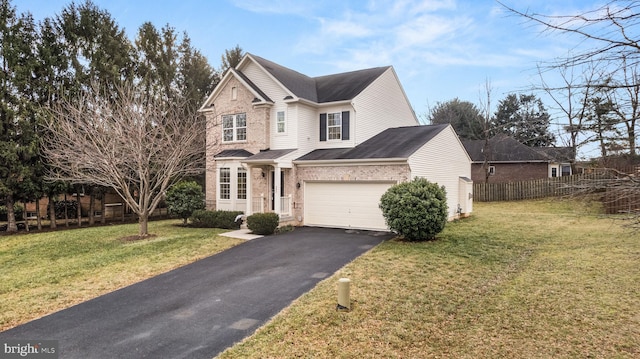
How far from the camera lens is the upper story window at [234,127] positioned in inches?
781

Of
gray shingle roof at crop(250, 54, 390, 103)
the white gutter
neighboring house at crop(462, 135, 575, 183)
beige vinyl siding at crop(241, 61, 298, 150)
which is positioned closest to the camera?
the white gutter

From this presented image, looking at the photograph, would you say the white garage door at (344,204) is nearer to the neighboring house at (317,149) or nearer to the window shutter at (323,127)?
the neighboring house at (317,149)

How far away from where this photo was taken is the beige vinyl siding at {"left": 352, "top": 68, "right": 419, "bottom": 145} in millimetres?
18984

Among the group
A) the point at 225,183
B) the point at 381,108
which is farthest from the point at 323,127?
the point at 225,183

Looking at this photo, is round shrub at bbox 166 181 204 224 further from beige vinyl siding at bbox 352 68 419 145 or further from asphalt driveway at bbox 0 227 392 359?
beige vinyl siding at bbox 352 68 419 145

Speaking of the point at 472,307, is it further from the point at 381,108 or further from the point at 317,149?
the point at 381,108

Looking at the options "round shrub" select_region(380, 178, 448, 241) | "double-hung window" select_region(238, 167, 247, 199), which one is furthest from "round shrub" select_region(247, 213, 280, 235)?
"round shrub" select_region(380, 178, 448, 241)

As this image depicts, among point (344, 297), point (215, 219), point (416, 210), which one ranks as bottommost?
point (344, 297)

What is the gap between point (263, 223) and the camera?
15109mm

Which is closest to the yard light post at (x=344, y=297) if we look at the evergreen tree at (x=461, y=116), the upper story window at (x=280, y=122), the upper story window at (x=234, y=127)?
the upper story window at (x=280, y=122)

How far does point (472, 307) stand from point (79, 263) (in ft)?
37.0

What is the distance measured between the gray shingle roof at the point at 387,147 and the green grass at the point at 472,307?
5.03 m

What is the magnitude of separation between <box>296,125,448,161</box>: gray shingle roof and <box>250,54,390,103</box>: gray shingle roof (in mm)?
2708

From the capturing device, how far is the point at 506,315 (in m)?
6.82
